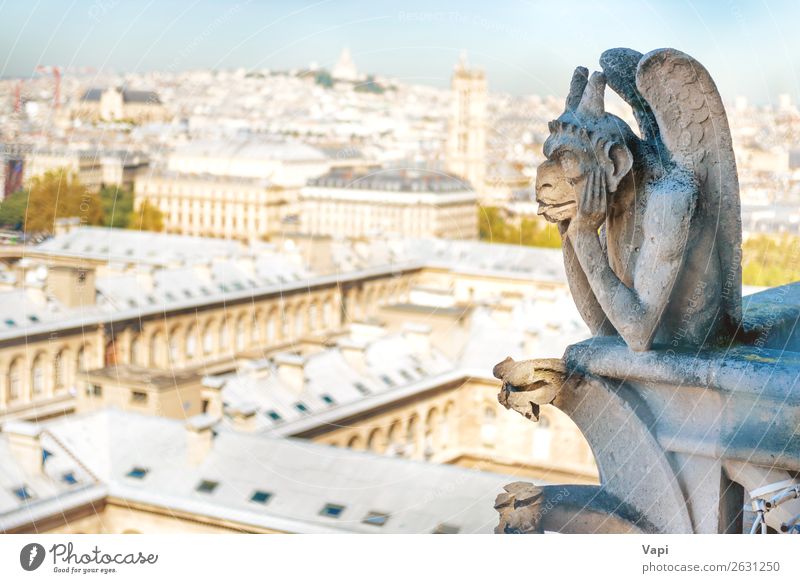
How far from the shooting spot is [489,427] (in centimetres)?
2405

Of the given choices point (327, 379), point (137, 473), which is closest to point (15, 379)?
point (327, 379)

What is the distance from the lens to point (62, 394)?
26672 millimetres

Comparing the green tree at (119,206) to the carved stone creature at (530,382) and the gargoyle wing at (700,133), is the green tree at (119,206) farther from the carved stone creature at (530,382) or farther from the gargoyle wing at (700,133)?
the gargoyle wing at (700,133)

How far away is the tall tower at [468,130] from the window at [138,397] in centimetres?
5893

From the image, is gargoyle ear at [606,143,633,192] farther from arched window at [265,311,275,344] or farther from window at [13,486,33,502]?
arched window at [265,311,275,344]

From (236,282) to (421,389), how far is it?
12.0 m

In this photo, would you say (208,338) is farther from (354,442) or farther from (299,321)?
(354,442)

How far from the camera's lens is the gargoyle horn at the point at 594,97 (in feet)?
12.0

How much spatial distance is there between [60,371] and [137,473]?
11.3 meters

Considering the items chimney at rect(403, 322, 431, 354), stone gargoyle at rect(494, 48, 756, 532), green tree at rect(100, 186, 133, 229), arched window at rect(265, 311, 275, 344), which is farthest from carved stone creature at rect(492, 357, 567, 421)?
green tree at rect(100, 186, 133, 229)

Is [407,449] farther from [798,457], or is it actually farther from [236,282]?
[798,457]

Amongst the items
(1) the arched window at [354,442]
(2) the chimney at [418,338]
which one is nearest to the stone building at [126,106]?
(2) the chimney at [418,338]
